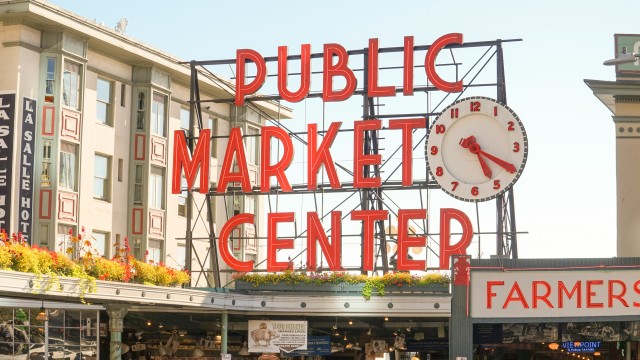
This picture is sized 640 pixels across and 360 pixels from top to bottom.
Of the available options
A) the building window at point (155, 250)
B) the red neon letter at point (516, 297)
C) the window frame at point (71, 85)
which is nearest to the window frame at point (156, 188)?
the building window at point (155, 250)

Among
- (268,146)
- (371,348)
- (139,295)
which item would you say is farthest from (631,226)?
(139,295)

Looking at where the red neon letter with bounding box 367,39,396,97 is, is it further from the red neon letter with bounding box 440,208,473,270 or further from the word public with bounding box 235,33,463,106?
the red neon letter with bounding box 440,208,473,270

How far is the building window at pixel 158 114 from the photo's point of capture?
6025cm

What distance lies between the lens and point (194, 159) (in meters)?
51.7

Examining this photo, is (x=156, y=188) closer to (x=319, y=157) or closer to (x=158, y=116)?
(x=158, y=116)

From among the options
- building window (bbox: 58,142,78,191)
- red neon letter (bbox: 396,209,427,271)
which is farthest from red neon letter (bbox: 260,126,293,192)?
building window (bbox: 58,142,78,191)

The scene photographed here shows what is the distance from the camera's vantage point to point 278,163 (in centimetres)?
5144

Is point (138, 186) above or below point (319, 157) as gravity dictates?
below

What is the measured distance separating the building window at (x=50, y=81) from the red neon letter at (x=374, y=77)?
549 inches

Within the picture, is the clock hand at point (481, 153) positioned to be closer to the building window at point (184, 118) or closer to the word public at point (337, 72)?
the word public at point (337, 72)

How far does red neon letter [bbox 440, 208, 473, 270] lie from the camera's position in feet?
157

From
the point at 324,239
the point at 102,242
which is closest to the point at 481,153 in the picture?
the point at 324,239

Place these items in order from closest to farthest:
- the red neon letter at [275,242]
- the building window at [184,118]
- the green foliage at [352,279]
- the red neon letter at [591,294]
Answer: the red neon letter at [591,294], the green foliage at [352,279], the red neon letter at [275,242], the building window at [184,118]

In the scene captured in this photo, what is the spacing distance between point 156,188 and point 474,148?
1919cm
